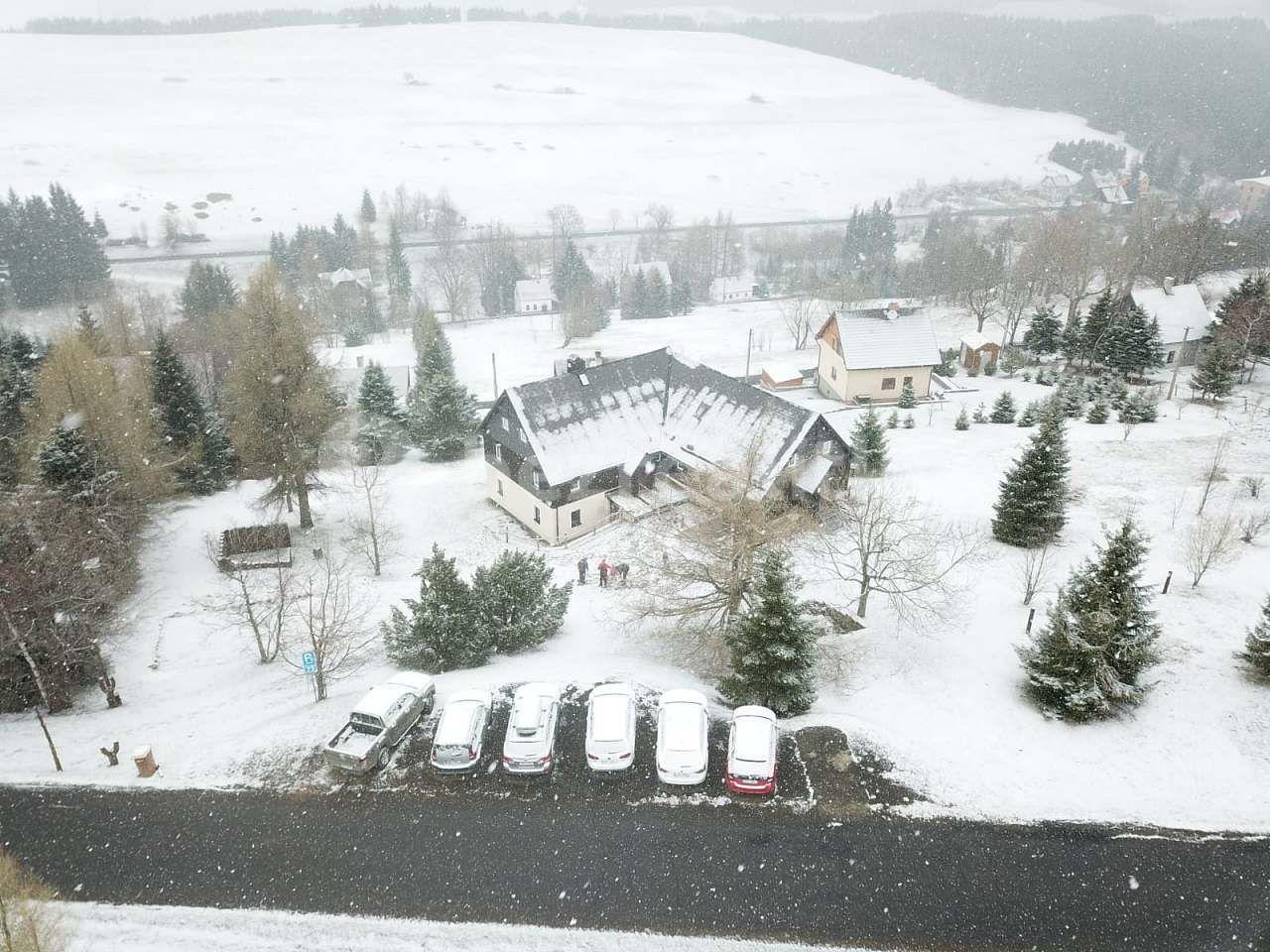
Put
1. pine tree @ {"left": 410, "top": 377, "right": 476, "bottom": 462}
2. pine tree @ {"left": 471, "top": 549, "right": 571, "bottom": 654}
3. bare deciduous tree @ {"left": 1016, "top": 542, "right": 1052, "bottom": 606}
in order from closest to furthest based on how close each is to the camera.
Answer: pine tree @ {"left": 471, "top": 549, "right": 571, "bottom": 654} → bare deciduous tree @ {"left": 1016, "top": 542, "right": 1052, "bottom": 606} → pine tree @ {"left": 410, "top": 377, "right": 476, "bottom": 462}

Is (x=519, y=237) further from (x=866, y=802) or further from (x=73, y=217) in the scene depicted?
(x=866, y=802)

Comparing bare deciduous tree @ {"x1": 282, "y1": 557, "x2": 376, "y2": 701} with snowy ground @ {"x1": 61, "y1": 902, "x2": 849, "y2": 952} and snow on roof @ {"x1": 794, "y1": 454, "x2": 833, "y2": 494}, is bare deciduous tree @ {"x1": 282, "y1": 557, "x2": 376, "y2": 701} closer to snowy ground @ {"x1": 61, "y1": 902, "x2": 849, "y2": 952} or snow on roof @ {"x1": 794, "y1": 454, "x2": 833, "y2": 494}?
snowy ground @ {"x1": 61, "y1": 902, "x2": 849, "y2": 952}

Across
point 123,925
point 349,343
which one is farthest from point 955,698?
point 349,343

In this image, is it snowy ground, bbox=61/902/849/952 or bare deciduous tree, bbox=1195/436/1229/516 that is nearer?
snowy ground, bbox=61/902/849/952

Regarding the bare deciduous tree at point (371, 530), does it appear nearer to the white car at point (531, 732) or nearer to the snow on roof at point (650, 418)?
the snow on roof at point (650, 418)

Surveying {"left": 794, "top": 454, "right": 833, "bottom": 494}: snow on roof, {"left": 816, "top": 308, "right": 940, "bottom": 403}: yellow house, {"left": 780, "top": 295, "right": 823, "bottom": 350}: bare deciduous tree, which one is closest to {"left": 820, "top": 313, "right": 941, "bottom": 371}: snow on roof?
{"left": 816, "top": 308, "right": 940, "bottom": 403}: yellow house

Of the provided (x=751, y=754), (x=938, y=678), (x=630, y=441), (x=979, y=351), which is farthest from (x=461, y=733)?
(x=979, y=351)
